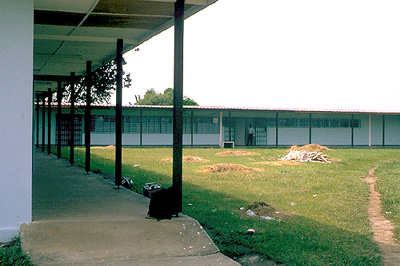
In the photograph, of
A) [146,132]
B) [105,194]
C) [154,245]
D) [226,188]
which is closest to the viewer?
[154,245]

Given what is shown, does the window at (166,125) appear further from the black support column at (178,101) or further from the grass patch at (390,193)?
the black support column at (178,101)

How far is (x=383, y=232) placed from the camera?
723 centimetres

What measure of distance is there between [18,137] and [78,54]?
21.2 ft

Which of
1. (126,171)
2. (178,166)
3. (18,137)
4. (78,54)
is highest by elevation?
(78,54)

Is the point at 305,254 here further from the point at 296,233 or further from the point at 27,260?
the point at 27,260

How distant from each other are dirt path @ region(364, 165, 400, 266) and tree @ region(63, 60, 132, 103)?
73.8 ft

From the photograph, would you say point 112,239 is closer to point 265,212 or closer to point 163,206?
point 163,206

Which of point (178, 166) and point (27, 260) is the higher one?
point (178, 166)

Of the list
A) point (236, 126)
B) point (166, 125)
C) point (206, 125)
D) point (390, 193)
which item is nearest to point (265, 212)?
point (390, 193)

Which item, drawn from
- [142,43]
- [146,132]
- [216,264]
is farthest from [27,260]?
[146,132]

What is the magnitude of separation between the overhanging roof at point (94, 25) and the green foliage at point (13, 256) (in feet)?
11.9

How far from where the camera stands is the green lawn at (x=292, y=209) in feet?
19.6

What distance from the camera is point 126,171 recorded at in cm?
1579

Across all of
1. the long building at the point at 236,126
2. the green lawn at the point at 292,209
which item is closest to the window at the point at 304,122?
the long building at the point at 236,126
